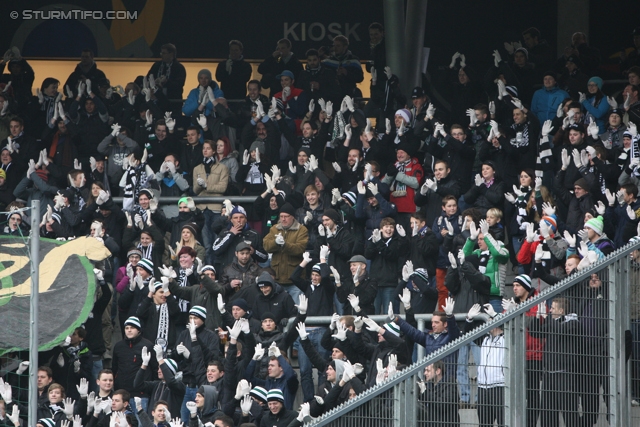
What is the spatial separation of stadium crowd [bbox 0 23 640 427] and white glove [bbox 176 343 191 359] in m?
0.09

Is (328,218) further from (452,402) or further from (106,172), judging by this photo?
(452,402)

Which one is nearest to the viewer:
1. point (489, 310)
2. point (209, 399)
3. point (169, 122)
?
point (489, 310)

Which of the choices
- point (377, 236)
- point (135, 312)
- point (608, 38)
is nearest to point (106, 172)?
point (135, 312)

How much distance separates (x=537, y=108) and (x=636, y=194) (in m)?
3.41

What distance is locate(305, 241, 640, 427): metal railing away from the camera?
9406 millimetres

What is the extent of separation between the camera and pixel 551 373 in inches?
378

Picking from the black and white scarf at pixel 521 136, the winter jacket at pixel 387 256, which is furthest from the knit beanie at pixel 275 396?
the black and white scarf at pixel 521 136

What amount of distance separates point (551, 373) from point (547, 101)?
867 centimetres

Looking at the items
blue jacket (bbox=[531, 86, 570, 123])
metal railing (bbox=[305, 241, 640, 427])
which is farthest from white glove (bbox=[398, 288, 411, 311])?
blue jacket (bbox=[531, 86, 570, 123])

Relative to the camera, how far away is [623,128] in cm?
1612

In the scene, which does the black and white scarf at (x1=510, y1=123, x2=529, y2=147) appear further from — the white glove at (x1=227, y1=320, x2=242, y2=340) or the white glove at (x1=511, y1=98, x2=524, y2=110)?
the white glove at (x1=227, y1=320, x2=242, y2=340)

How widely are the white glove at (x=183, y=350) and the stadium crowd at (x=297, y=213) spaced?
9cm

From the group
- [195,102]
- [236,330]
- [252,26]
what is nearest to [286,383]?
[236,330]

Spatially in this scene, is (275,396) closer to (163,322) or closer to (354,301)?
(354,301)
